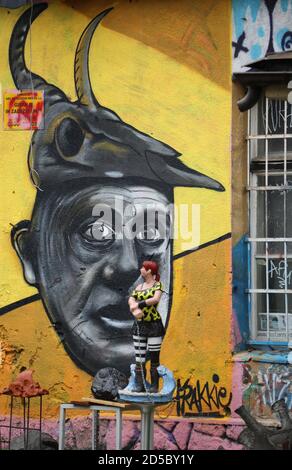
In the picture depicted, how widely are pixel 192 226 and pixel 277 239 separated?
81 cm

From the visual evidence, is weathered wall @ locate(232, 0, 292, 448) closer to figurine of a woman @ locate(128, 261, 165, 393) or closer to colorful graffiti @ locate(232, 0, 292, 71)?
colorful graffiti @ locate(232, 0, 292, 71)

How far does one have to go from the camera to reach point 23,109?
9.98 metres

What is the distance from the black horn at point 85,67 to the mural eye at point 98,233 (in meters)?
1.17

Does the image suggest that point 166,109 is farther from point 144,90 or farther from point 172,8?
point 172,8

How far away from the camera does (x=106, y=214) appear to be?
9.77 metres

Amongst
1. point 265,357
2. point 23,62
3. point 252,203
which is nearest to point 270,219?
point 252,203

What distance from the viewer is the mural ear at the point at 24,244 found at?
32.5 feet

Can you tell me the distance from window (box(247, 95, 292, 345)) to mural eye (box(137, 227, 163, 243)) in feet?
2.88

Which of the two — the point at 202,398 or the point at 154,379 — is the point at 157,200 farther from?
the point at 154,379

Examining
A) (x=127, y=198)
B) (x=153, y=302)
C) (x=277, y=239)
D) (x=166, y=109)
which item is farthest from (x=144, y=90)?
(x=153, y=302)

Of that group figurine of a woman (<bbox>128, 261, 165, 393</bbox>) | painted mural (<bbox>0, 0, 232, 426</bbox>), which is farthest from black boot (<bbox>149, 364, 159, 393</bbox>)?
painted mural (<bbox>0, 0, 232, 426</bbox>)

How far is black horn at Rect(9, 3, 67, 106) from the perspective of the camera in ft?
32.6

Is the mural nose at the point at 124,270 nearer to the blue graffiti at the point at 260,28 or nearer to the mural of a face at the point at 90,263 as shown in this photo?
the mural of a face at the point at 90,263

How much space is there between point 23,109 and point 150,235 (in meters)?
1.81
